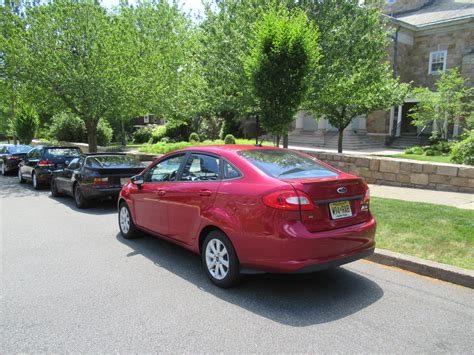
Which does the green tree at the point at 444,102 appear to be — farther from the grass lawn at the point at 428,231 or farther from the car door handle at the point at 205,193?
the car door handle at the point at 205,193

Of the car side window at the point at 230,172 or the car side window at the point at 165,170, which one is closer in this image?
the car side window at the point at 230,172

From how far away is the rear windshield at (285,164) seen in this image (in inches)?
165

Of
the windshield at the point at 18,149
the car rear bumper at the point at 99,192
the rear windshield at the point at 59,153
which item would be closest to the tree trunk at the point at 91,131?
the windshield at the point at 18,149

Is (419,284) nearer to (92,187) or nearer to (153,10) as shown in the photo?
(92,187)

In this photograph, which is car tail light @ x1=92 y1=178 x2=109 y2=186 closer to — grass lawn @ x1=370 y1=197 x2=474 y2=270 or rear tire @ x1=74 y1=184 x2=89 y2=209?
rear tire @ x1=74 y1=184 x2=89 y2=209

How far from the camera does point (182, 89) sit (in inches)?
700

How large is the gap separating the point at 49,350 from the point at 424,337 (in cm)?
313

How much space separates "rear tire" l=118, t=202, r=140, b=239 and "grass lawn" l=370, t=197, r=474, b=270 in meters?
3.83

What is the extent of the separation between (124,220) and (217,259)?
2731mm

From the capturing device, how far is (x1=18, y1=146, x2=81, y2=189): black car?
1245 centimetres

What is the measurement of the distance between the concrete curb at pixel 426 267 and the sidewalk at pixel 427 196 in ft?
11.0

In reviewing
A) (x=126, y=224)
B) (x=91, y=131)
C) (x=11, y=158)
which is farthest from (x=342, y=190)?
(x=11, y=158)

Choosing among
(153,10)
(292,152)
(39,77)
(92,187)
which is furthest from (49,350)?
(153,10)

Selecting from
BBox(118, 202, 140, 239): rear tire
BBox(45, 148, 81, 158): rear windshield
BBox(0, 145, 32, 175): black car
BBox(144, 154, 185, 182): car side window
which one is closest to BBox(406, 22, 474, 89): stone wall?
BBox(45, 148, 81, 158): rear windshield
